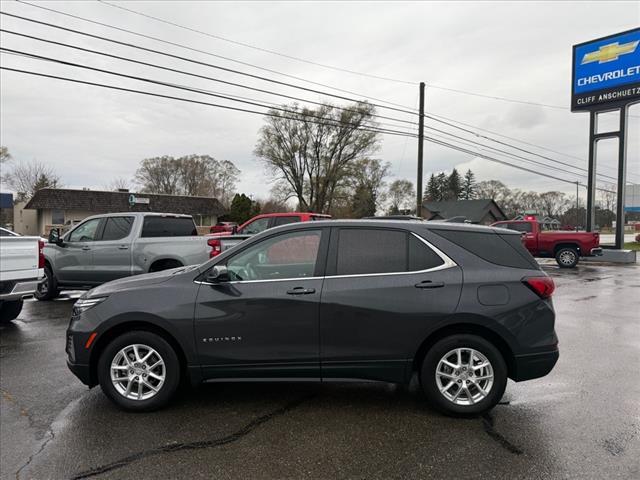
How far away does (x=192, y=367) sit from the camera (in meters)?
3.76

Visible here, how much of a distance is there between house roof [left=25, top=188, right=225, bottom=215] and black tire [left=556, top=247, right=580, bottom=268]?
39577 mm

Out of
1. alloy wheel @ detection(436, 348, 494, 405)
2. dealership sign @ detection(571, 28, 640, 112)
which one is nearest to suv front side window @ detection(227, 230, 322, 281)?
alloy wheel @ detection(436, 348, 494, 405)

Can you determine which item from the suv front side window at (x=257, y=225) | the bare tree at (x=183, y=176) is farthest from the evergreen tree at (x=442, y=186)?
the suv front side window at (x=257, y=225)

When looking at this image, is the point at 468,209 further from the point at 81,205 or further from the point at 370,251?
the point at 370,251

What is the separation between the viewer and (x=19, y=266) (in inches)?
266

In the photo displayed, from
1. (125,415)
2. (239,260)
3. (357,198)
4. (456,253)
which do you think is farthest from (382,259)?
(357,198)

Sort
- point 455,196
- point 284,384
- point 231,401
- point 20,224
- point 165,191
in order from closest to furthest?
point 231,401, point 284,384, point 20,224, point 165,191, point 455,196

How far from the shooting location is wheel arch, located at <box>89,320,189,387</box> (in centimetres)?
381

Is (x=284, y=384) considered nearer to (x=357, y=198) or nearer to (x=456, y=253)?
(x=456, y=253)

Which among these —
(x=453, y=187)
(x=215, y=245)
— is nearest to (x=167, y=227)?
(x=215, y=245)

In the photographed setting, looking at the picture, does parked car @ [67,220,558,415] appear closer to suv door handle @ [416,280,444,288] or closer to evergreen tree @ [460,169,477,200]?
Answer: suv door handle @ [416,280,444,288]

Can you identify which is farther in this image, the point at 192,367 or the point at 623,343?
the point at 623,343

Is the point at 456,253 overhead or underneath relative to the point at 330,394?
overhead

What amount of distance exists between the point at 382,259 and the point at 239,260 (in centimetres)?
129
